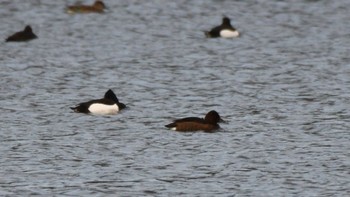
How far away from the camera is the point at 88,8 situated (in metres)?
42.2

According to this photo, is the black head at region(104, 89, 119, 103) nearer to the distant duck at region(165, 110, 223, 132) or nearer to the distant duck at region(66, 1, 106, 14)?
the distant duck at region(165, 110, 223, 132)

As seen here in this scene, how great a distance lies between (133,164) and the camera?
2111cm

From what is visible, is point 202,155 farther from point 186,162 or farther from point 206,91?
point 206,91

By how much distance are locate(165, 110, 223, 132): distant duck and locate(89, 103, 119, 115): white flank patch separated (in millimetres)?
2294

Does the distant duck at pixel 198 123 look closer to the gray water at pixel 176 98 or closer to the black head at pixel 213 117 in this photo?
the black head at pixel 213 117

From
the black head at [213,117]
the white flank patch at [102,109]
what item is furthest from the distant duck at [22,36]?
the black head at [213,117]

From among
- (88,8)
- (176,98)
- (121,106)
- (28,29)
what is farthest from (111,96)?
(88,8)

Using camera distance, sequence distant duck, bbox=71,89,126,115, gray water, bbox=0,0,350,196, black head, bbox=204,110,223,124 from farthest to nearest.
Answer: distant duck, bbox=71,89,126,115, black head, bbox=204,110,223,124, gray water, bbox=0,0,350,196

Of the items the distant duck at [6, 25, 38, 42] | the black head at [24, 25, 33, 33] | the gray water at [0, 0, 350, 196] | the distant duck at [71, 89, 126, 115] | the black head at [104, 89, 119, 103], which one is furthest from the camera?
the distant duck at [6, 25, 38, 42]

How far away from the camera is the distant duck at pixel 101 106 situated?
1016 inches

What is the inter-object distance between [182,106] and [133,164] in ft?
19.2

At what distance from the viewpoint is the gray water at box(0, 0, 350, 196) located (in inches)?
795

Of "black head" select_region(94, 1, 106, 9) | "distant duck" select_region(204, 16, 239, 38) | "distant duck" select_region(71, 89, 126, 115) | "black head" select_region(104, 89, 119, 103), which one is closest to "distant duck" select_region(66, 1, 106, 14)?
"black head" select_region(94, 1, 106, 9)

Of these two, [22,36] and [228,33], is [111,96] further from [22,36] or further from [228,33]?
[228,33]
